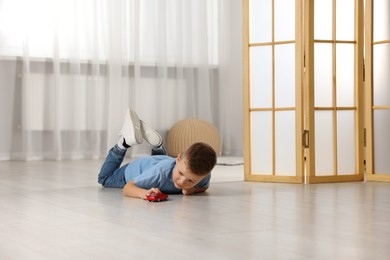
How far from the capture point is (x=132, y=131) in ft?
10.9

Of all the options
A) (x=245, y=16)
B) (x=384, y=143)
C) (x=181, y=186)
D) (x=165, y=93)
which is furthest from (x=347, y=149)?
(x=165, y=93)

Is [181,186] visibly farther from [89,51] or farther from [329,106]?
[89,51]

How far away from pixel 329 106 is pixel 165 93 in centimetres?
280

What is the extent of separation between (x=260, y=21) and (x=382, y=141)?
0.99 metres

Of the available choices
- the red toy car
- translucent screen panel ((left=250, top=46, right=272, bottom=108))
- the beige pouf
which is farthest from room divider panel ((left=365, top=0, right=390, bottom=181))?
the beige pouf

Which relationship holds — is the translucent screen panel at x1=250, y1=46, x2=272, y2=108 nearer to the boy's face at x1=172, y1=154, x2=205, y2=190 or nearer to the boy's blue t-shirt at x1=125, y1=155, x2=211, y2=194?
the boy's blue t-shirt at x1=125, y1=155, x2=211, y2=194

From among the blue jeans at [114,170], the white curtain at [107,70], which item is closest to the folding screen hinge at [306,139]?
the blue jeans at [114,170]

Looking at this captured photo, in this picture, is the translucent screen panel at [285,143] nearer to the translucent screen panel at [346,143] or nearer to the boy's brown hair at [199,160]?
the translucent screen panel at [346,143]

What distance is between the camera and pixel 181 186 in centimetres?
295

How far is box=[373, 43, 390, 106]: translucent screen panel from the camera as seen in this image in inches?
150

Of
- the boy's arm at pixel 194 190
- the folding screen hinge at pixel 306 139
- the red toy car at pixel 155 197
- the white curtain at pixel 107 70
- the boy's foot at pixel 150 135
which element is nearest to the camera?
the red toy car at pixel 155 197

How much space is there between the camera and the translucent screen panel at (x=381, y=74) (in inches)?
150

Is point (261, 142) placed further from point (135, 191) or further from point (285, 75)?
point (135, 191)

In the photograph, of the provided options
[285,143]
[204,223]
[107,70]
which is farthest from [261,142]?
[107,70]
